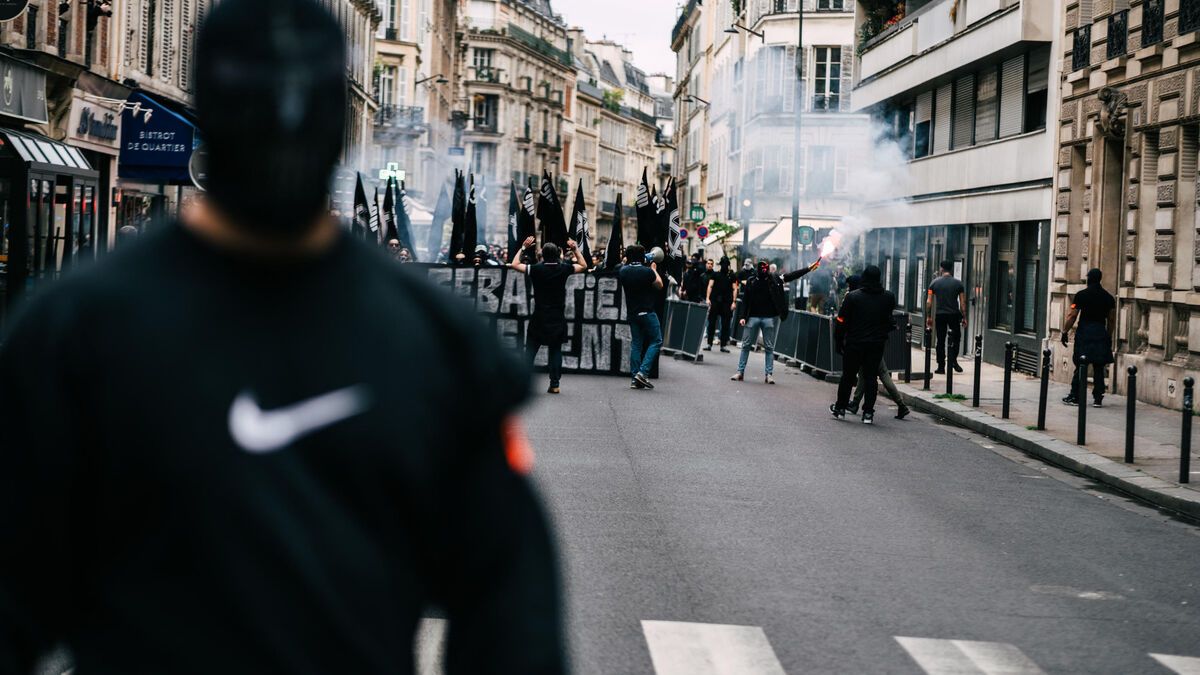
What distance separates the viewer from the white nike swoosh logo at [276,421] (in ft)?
6.21

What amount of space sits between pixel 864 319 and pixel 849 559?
926 centimetres

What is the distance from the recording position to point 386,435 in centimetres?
194

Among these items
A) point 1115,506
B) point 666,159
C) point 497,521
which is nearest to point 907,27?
point 1115,506

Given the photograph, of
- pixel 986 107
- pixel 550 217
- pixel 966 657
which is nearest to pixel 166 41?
pixel 550 217

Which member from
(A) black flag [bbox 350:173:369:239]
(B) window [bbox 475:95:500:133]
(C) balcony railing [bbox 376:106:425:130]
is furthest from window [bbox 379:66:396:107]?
(A) black flag [bbox 350:173:369:239]

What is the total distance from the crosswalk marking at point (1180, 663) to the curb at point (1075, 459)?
4.82 m

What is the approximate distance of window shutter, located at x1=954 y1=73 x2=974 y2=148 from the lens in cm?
3269

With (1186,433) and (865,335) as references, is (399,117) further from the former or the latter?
(1186,433)

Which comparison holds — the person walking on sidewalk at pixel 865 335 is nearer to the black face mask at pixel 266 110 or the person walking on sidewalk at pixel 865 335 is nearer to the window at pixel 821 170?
the black face mask at pixel 266 110

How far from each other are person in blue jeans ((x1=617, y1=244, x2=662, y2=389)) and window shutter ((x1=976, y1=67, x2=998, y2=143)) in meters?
12.2

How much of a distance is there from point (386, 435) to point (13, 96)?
22.2m

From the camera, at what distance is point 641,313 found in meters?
21.0

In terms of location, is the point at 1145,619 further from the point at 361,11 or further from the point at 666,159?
the point at 666,159

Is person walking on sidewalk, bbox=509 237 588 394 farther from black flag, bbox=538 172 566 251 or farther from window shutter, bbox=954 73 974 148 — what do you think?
window shutter, bbox=954 73 974 148
